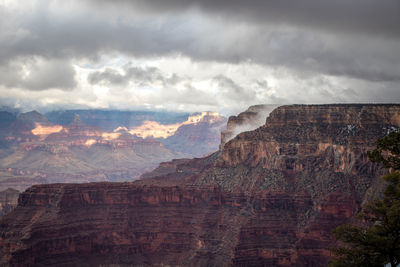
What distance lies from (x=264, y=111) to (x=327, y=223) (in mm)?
84512

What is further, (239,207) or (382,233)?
(239,207)

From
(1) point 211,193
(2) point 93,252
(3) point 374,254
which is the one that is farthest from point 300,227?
(3) point 374,254

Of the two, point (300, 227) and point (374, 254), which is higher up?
point (374, 254)

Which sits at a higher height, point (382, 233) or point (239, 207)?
point (382, 233)

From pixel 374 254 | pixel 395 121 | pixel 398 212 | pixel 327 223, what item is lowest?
pixel 327 223

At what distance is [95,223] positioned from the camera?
5492 inches

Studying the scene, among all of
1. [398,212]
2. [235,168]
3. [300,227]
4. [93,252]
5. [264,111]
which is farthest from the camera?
[264,111]

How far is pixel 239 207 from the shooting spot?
137 m

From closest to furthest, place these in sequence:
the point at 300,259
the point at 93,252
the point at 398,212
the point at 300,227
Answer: the point at 398,212 → the point at 300,259 → the point at 300,227 → the point at 93,252

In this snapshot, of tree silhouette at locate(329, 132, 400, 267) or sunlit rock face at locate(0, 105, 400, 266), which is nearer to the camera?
tree silhouette at locate(329, 132, 400, 267)

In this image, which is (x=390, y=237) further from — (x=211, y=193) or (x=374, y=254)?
(x=211, y=193)

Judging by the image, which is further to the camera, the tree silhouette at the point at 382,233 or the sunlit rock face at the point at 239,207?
the sunlit rock face at the point at 239,207

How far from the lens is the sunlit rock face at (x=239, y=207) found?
→ 396 feet

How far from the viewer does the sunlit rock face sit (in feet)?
396
